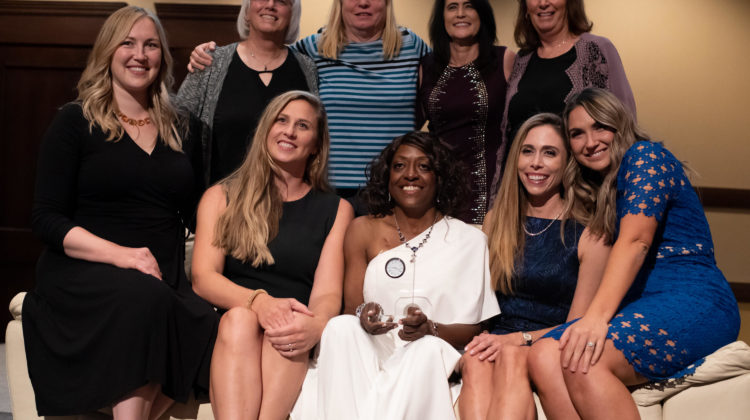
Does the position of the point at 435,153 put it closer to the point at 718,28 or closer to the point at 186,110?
the point at 186,110

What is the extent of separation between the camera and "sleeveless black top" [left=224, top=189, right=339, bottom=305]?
9.07 ft

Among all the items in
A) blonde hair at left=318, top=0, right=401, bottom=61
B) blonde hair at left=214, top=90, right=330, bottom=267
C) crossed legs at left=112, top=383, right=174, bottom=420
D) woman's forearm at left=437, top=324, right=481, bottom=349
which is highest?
blonde hair at left=318, top=0, right=401, bottom=61

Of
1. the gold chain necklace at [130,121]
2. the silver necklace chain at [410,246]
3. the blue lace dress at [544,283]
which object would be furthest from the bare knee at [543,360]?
the gold chain necklace at [130,121]

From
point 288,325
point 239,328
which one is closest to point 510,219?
point 288,325

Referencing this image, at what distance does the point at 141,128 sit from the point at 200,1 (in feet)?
7.66

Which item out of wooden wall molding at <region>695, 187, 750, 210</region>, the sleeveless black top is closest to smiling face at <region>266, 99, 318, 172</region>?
the sleeveless black top

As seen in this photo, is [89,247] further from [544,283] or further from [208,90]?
[544,283]

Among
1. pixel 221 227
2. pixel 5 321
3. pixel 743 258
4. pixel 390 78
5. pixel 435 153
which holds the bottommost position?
pixel 5 321

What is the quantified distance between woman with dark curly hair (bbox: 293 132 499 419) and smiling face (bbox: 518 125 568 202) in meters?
0.25

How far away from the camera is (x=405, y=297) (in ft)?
8.87

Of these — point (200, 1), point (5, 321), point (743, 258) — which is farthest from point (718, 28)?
point (5, 321)

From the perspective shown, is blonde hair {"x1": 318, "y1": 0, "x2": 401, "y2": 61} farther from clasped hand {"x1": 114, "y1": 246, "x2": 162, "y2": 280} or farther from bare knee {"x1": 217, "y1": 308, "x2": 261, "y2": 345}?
bare knee {"x1": 217, "y1": 308, "x2": 261, "y2": 345}

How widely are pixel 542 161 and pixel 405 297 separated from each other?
71 centimetres

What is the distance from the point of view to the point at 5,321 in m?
5.19
